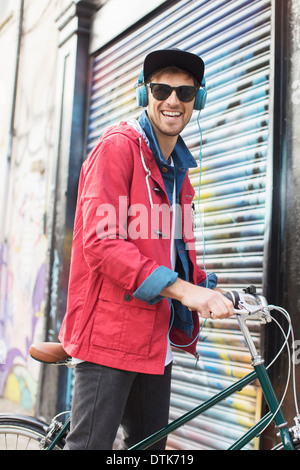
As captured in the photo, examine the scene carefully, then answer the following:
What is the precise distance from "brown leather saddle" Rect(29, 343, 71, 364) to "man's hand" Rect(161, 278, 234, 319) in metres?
0.68

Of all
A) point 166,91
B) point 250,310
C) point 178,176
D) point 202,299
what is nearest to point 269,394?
point 250,310

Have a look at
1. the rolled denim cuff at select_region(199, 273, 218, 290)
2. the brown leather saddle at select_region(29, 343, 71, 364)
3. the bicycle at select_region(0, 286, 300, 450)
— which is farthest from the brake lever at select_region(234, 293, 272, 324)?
the brown leather saddle at select_region(29, 343, 71, 364)

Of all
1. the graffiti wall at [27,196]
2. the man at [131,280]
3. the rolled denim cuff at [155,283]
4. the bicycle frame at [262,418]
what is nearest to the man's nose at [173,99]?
the man at [131,280]

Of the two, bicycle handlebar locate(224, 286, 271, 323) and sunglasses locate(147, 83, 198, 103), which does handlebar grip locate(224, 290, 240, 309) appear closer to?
bicycle handlebar locate(224, 286, 271, 323)

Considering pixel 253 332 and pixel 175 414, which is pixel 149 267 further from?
pixel 175 414

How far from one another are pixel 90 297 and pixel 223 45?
8.45 ft

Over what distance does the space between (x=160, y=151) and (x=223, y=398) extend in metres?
1.08

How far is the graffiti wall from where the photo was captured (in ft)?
19.7

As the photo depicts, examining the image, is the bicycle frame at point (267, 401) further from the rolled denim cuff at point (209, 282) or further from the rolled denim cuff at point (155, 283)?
the rolled denim cuff at point (209, 282)

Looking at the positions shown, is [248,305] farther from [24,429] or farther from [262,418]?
[24,429]

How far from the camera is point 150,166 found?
2064 mm

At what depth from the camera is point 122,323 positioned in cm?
188

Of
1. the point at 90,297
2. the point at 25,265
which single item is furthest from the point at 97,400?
the point at 25,265

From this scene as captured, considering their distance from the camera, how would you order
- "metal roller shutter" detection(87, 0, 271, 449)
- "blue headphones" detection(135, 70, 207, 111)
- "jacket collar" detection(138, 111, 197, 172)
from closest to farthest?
"jacket collar" detection(138, 111, 197, 172), "blue headphones" detection(135, 70, 207, 111), "metal roller shutter" detection(87, 0, 271, 449)
